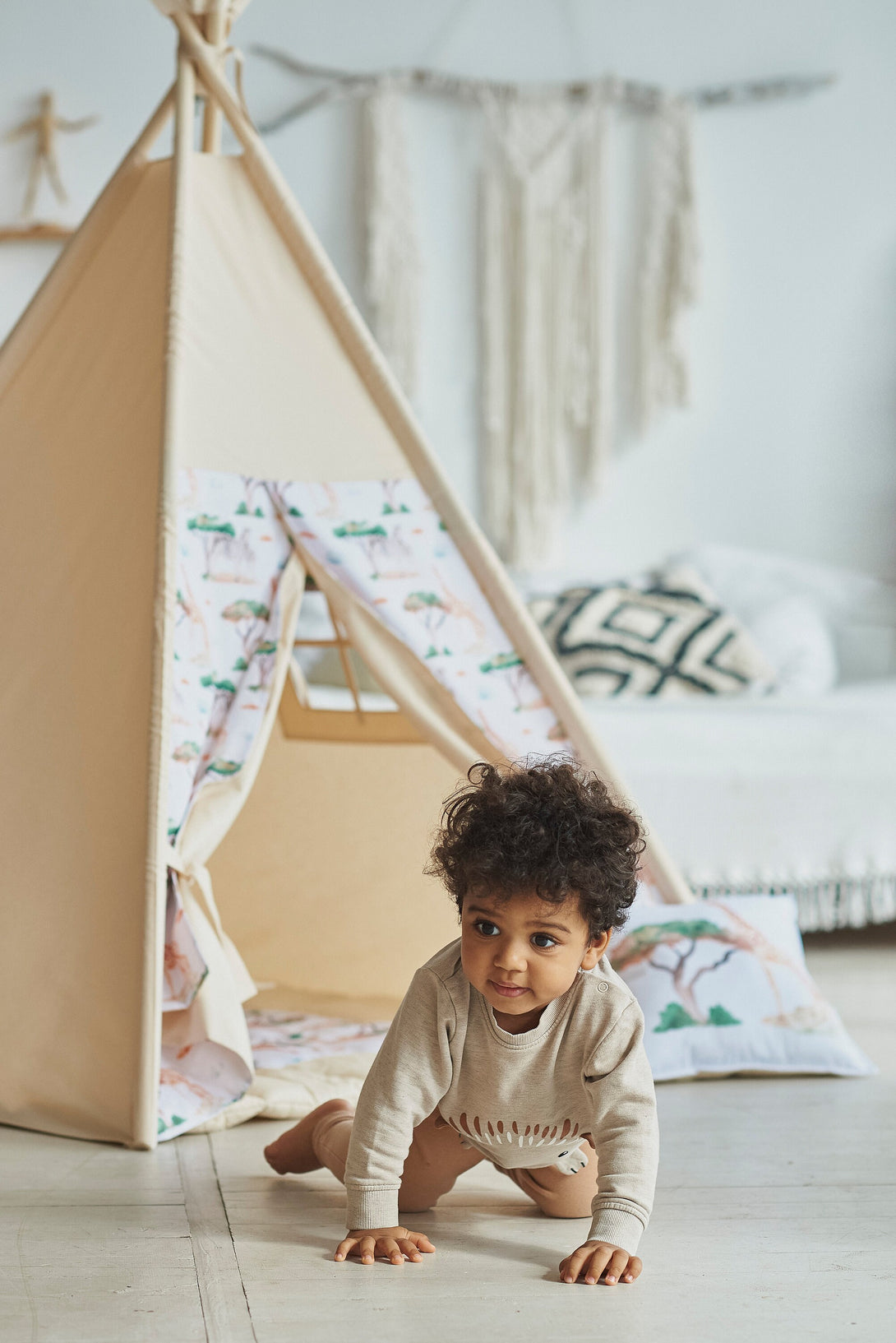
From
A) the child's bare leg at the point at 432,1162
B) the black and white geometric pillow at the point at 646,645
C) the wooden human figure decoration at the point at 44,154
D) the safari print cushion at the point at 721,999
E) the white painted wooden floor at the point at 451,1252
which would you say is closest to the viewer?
the white painted wooden floor at the point at 451,1252

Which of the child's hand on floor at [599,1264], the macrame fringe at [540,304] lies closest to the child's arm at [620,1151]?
the child's hand on floor at [599,1264]

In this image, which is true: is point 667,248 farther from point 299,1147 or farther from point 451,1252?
point 451,1252

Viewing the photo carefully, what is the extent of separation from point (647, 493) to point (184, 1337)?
11.2 feet

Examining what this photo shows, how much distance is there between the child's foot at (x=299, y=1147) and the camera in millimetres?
1608

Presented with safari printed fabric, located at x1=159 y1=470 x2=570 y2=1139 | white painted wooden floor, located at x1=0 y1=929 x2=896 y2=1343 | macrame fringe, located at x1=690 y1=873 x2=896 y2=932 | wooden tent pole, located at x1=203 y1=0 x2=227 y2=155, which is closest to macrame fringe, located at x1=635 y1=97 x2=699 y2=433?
macrame fringe, located at x1=690 y1=873 x2=896 y2=932

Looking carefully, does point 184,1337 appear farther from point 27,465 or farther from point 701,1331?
point 27,465

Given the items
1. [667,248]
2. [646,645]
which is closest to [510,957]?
[646,645]

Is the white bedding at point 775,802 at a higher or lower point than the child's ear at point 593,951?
lower

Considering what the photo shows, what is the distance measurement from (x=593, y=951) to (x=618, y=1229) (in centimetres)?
26

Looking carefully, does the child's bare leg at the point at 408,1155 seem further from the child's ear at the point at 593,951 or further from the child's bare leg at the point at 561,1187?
the child's ear at the point at 593,951

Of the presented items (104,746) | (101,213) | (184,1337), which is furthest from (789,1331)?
(101,213)

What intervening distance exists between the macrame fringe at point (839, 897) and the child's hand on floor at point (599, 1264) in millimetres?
1589

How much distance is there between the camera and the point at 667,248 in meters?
4.22

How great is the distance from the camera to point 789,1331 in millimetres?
1252
